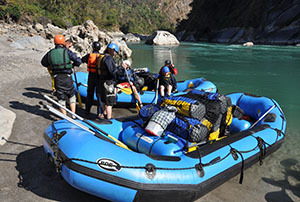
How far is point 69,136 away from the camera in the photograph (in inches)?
107

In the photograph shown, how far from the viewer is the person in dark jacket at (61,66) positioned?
3.73m

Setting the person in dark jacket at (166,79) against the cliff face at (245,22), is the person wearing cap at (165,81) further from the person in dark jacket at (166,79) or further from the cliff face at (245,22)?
the cliff face at (245,22)

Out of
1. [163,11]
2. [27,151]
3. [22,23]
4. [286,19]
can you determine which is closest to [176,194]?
[27,151]

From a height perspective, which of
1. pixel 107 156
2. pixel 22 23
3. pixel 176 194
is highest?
pixel 22 23

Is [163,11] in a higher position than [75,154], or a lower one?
higher

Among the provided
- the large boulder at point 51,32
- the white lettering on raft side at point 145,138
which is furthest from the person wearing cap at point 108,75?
the large boulder at point 51,32

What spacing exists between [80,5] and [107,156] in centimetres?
6605

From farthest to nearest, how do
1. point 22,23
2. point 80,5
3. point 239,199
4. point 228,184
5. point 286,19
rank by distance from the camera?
point 80,5, point 22,23, point 286,19, point 228,184, point 239,199

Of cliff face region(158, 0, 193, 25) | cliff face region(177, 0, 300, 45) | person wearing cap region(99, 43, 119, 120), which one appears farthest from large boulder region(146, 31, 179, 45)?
cliff face region(158, 0, 193, 25)

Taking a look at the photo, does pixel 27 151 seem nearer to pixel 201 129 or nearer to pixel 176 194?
pixel 176 194

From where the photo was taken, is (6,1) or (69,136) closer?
(69,136)

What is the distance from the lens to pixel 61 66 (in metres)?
3.76

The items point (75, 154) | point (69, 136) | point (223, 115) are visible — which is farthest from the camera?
point (223, 115)

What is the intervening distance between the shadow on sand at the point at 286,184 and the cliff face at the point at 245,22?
3084 cm
